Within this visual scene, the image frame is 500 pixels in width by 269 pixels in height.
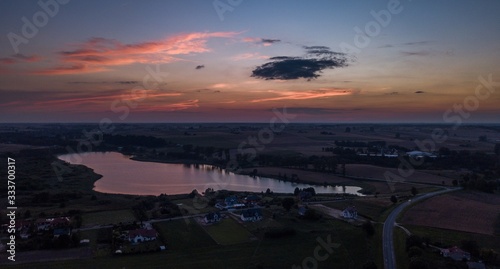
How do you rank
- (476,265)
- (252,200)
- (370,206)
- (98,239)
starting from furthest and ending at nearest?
(252,200) < (370,206) < (98,239) < (476,265)

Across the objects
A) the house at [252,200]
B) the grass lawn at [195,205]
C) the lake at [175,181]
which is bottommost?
the lake at [175,181]

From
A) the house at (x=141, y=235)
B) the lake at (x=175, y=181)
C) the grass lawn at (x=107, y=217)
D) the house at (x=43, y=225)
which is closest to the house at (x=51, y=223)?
the house at (x=43, y=225)

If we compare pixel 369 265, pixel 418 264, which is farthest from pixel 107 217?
pixel 418 264

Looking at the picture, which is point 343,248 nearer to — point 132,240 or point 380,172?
point 132,240

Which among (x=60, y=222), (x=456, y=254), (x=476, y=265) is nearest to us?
(x=476, y=265)

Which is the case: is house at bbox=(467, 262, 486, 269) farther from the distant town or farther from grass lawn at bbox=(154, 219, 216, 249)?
grass lawn at bbox=(154, 219, 216, 249)

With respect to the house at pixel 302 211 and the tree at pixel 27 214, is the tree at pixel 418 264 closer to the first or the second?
the house at pixel 302 211

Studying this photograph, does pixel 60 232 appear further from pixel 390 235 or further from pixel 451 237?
pixel 451 237
